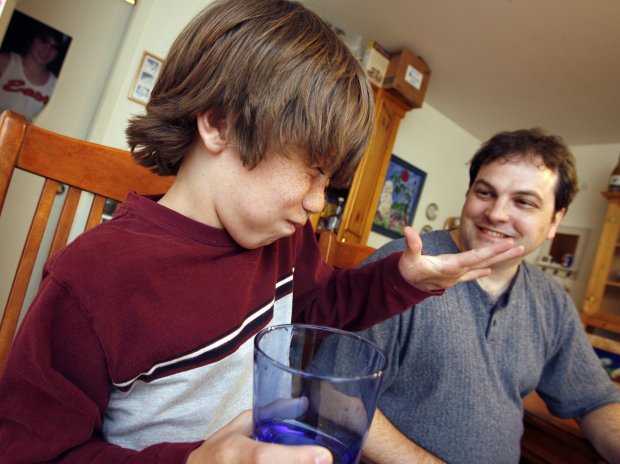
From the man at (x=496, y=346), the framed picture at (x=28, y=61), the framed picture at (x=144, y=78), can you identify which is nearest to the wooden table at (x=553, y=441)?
the man at (x=496, y=346)

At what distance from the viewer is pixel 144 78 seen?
8.11 feet

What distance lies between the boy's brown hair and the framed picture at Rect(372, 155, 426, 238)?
11.3 ft

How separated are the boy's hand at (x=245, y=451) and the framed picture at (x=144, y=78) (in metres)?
2.48

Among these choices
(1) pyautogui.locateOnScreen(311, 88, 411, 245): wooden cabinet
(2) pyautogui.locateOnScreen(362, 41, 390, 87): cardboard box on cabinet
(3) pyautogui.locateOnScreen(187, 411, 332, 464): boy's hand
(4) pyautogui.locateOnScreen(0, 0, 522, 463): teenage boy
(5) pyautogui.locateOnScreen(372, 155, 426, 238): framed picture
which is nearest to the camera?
(3) pyautogui.locateOnScreen(187, 411, 332, 464): boy's hand

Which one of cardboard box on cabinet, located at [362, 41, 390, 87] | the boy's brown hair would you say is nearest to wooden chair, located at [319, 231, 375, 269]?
the boy's brown hair

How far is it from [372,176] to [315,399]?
132 inches

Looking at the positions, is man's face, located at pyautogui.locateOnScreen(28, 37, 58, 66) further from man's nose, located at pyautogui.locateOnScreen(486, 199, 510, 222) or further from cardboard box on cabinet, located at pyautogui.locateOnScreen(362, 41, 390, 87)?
man's nose, located at pyautogui.locateOnScreen(486, 199, 510, 222)

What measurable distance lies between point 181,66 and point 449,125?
448cm

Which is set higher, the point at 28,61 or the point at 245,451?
the point at 28,61

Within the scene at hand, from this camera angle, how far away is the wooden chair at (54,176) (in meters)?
0.68

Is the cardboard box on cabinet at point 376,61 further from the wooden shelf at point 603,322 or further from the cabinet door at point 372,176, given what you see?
the wooden shelf at point 603,322

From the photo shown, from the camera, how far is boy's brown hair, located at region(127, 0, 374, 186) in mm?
567

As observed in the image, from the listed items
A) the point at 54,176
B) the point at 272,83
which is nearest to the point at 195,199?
the point at 272,83

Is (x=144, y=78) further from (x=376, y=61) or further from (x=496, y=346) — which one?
(x=496, y=346)
